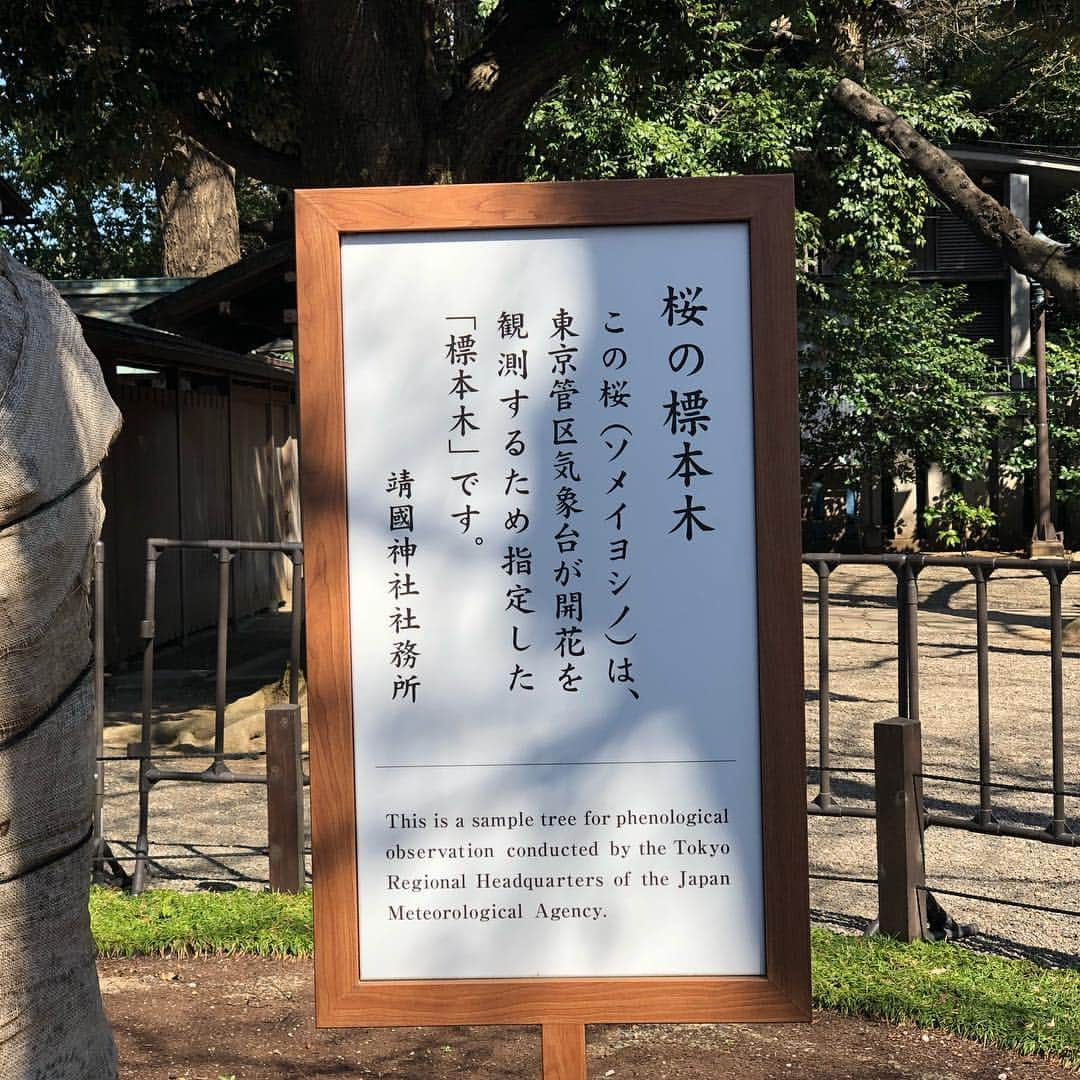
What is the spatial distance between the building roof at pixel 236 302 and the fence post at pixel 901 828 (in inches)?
286

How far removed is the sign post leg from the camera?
8.74 ft

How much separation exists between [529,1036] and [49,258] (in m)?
29.2

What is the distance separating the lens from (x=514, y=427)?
8.80 ft

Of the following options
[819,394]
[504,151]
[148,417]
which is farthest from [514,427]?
[819,394]

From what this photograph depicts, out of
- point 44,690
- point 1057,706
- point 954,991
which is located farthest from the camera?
point 1057,706

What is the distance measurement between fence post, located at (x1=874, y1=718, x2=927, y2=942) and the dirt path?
67cm

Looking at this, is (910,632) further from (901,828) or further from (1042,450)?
(1042,450)

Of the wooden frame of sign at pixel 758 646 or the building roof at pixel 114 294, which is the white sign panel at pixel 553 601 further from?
the building roof at pixel 114 294

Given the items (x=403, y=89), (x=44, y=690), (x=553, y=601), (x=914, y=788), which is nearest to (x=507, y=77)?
(x=403, y=89)

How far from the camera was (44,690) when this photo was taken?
167 cm

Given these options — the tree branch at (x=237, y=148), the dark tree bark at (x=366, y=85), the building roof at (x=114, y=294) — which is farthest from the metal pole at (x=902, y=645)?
the building roof at (x=114, y=294)

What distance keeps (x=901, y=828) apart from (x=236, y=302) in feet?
29.4

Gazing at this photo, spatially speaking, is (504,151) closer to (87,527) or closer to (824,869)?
(824,869)

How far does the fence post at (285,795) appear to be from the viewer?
490 cm
